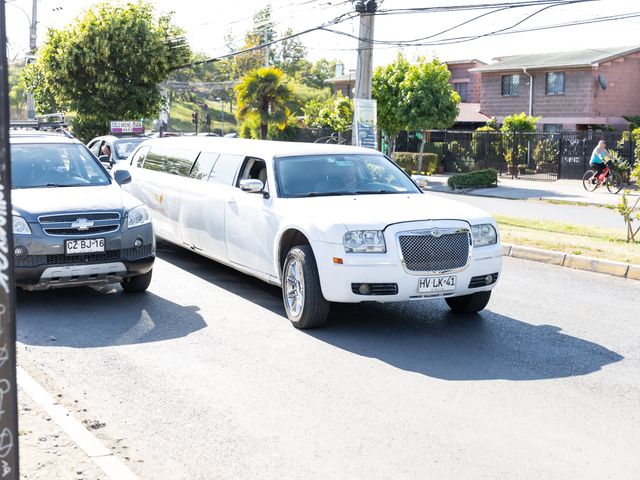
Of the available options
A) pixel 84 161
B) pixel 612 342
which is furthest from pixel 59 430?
pixel 84 161

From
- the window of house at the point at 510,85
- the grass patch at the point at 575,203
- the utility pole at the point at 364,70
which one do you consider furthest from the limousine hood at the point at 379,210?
the window of house at the point at 510,85

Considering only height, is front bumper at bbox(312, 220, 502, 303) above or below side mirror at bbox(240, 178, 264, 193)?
below

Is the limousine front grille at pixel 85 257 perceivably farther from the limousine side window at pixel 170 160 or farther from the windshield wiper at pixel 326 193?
the limousine side window at pixel 170 160

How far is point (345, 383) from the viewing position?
6391 mm

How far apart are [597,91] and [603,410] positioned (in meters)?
40.3

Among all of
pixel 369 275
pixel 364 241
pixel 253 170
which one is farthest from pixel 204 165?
pixel 369 275

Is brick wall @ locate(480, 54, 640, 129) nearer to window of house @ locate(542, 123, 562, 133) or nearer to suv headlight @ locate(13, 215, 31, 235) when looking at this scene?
window of house @ locate(542, 123, 562, 133)

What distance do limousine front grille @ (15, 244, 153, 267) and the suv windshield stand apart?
1.33 metres

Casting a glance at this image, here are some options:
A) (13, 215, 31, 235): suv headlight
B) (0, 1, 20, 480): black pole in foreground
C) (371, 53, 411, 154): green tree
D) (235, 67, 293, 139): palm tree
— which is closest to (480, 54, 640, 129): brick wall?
(371, 53, 411, 154): green tree

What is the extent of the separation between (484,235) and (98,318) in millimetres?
3783

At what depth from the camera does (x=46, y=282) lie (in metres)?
8.50

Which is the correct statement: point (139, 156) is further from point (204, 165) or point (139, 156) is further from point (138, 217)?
point (138, 217)

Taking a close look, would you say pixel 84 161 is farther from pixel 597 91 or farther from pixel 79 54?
pixel 597 91

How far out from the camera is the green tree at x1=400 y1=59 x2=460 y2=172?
111ft
